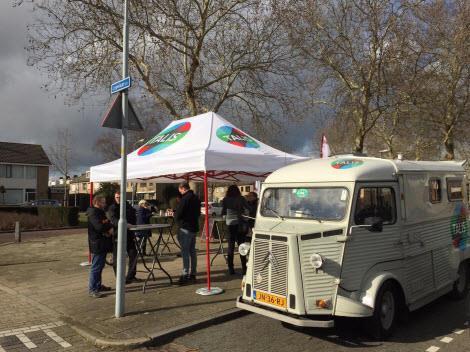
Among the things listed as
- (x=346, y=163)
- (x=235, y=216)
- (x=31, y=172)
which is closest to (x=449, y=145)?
(x=235, y=216)

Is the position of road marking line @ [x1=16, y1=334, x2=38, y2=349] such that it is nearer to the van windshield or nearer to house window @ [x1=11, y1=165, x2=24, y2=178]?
the van windshield

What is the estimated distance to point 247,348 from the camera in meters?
5.39

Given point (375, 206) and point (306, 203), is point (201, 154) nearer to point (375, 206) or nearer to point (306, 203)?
point (306, 203)

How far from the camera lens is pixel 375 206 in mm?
5859

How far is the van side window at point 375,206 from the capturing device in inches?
223

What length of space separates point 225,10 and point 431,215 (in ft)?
42.6

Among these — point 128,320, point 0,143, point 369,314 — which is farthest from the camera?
point 0,143

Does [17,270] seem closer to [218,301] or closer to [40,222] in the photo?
[218,301]

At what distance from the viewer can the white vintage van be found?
5.27 meters

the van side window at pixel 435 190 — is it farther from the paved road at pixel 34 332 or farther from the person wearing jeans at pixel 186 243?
the paved road at pixel 34 332

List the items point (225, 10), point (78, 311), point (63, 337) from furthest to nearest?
point (225, 10), point (78, 311), point (63, 337)

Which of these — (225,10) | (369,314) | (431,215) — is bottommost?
(369,314)

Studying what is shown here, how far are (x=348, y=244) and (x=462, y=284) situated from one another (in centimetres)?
362

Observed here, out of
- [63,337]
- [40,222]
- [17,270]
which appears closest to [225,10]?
[17,270]
